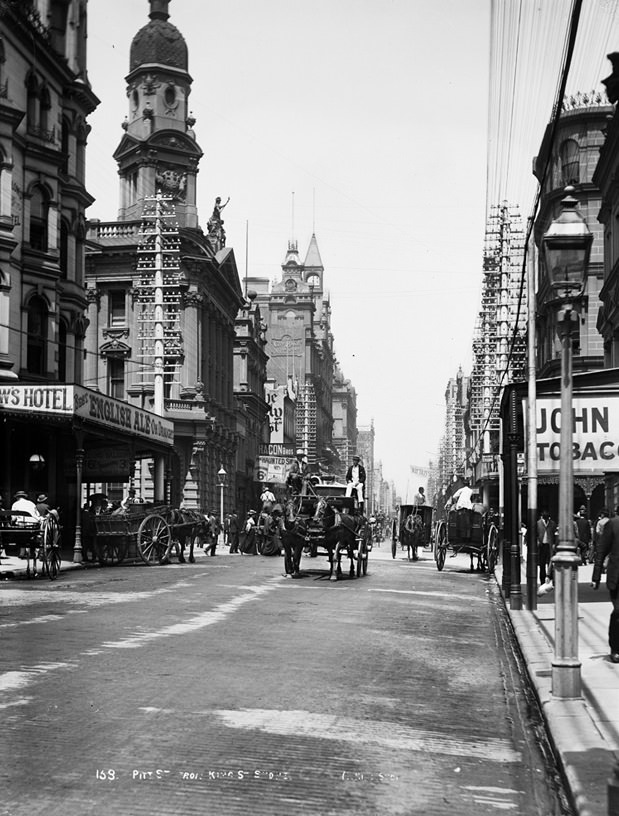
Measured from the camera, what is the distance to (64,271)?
40.8 meters

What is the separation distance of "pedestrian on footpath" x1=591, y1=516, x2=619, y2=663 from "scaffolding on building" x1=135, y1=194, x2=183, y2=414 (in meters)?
30.5

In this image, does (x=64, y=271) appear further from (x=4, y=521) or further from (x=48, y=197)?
(x=4, y=521)

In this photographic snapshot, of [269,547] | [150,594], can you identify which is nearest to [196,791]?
[150,594]

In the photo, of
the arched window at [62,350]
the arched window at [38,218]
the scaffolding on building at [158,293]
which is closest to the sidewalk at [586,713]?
the arched window at [38,218]

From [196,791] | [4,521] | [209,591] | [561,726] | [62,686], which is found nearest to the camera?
[196,791]

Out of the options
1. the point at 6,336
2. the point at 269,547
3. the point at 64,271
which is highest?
the point at 64,271

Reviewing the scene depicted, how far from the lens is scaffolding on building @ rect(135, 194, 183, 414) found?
42.7 meters

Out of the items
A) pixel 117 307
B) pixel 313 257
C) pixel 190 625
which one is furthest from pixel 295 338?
pixel 190 625

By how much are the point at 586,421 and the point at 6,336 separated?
22633 millimetres

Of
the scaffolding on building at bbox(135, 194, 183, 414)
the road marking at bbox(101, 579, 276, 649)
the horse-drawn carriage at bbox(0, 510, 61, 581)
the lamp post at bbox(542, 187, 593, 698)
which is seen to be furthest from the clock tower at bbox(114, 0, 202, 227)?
the lamp post at bbox(542, 187, 593, 698)

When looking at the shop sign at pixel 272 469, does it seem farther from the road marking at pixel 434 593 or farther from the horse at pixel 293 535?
the road marking at pixel 434 593

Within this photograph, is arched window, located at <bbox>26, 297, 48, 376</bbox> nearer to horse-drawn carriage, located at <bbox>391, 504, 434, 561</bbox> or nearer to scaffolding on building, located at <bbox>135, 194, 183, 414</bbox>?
scaffolding on building, located at <bbox>135, 194, 183, 414</bbox>

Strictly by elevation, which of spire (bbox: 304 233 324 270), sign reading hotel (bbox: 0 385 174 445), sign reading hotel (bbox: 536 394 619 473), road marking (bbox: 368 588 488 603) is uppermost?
spire (bbox: 304 233 324 270)

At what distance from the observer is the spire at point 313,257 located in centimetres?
19288
